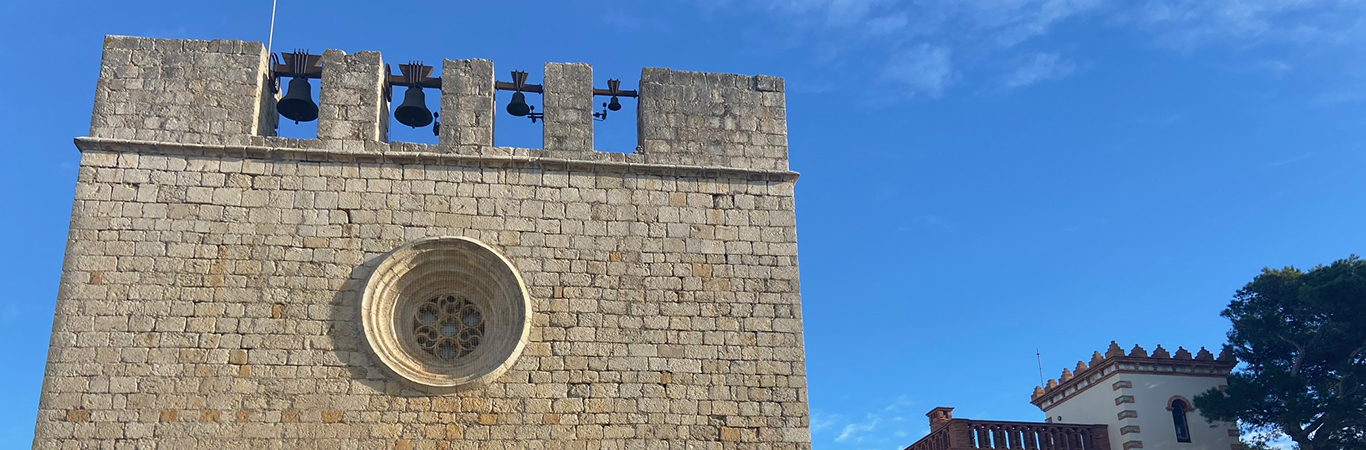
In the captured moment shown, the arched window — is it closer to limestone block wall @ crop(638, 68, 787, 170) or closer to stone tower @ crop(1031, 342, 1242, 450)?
stone tower @ crop(1031, 342, 1242, 450)

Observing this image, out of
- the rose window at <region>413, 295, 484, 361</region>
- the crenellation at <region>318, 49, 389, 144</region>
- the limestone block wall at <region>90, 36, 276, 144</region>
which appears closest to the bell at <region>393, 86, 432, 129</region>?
the crenellation at <region>318, 49, 389, 144</region>

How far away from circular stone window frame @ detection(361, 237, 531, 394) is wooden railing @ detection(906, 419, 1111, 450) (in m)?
10.1

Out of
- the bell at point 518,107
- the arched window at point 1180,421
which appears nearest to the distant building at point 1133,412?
the arched window at point 1180,421

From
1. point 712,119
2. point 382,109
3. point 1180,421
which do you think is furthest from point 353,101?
point 1180,421

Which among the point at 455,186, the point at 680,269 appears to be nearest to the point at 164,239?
the point at 455,186

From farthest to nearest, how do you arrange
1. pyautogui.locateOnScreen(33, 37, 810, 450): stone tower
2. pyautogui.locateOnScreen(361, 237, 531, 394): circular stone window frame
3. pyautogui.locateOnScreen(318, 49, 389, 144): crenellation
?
1. pyautogui.locateOnScreen(318, 49, 389, 144): crenellation
2. pyautogui.locateOnScreen(361, 237, 531, 394): circular stone window frame
3. pyautogui.locateOnScreen(33, 37, 810, 450): stone tower

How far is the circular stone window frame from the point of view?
856cm

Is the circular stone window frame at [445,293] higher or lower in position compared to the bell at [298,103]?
lower

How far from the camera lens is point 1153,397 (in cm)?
1855

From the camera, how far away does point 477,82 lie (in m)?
9.80

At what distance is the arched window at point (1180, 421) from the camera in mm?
18625

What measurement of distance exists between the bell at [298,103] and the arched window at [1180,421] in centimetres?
1508

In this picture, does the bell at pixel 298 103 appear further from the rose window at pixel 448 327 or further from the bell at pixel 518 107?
the rose window at pixel 448 327

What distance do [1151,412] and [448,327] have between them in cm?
1370
